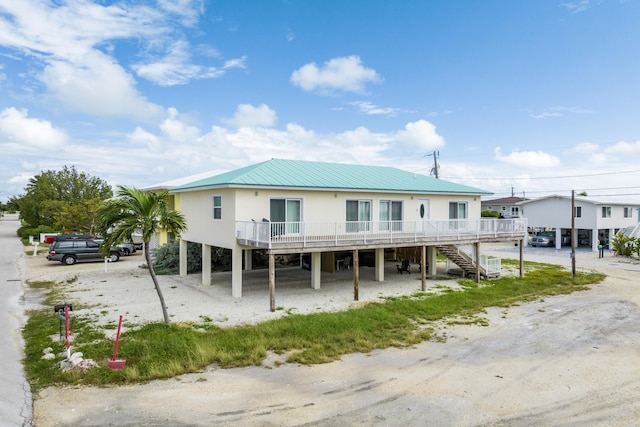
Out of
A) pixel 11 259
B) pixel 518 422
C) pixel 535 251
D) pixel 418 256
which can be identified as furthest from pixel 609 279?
pixel 11 259

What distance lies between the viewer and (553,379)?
9461 millimetres

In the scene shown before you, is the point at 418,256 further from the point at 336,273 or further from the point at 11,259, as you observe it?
the point at 11,259

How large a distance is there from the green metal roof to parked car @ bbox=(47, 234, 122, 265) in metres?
10.9

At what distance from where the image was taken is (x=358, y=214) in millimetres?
20781

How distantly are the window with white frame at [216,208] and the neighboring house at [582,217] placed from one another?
34.9m

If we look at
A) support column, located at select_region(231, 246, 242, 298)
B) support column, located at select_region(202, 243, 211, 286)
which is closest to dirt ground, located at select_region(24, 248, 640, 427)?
support column, located at select_region(231, 246, 242, 298)

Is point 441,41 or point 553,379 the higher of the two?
point 441,41

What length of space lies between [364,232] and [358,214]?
171 cm

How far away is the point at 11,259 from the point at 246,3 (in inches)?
1007

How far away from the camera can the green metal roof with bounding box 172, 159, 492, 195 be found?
18047 millimetres

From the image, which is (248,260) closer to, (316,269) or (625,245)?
(316,269)

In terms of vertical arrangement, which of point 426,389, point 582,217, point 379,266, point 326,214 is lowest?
point 426,389

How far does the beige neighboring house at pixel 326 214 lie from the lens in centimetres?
1725

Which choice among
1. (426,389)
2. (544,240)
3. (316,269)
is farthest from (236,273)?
(544,240)
